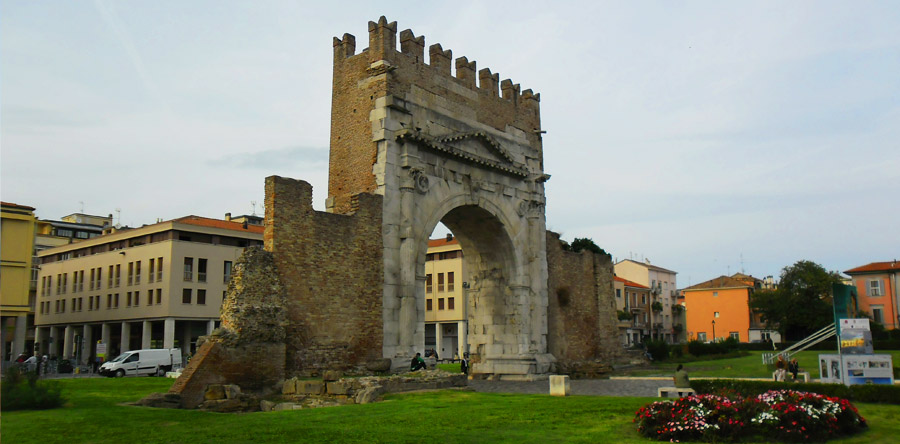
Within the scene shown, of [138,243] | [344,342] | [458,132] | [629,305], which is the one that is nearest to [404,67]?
[458,132]

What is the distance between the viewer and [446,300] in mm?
65688

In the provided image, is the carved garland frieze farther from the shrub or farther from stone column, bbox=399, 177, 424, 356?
the shrub

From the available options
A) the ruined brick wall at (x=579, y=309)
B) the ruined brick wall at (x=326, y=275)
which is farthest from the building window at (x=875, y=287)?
the ruined brick wall at (x=326, y=275)

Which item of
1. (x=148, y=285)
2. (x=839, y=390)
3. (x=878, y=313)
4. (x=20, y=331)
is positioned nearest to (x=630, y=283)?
(x=878, y=313)

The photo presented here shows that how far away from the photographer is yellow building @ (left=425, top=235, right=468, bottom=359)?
64625 millimetres

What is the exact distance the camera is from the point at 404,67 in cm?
2562

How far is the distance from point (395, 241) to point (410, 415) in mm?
10808

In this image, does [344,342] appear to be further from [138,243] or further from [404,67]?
[138,243]

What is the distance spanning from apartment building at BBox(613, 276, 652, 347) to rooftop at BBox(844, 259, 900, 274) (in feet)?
72.2

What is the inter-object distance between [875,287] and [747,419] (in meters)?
64.7

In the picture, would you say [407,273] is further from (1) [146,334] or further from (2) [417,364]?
(1) [146,334]

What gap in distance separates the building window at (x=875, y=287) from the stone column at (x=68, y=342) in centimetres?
7000

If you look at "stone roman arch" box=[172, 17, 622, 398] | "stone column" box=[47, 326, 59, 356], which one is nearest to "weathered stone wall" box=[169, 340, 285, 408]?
"stone roman arch" box=[172, 17, 622, 398]

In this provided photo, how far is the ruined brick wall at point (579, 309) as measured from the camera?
3222 cm
